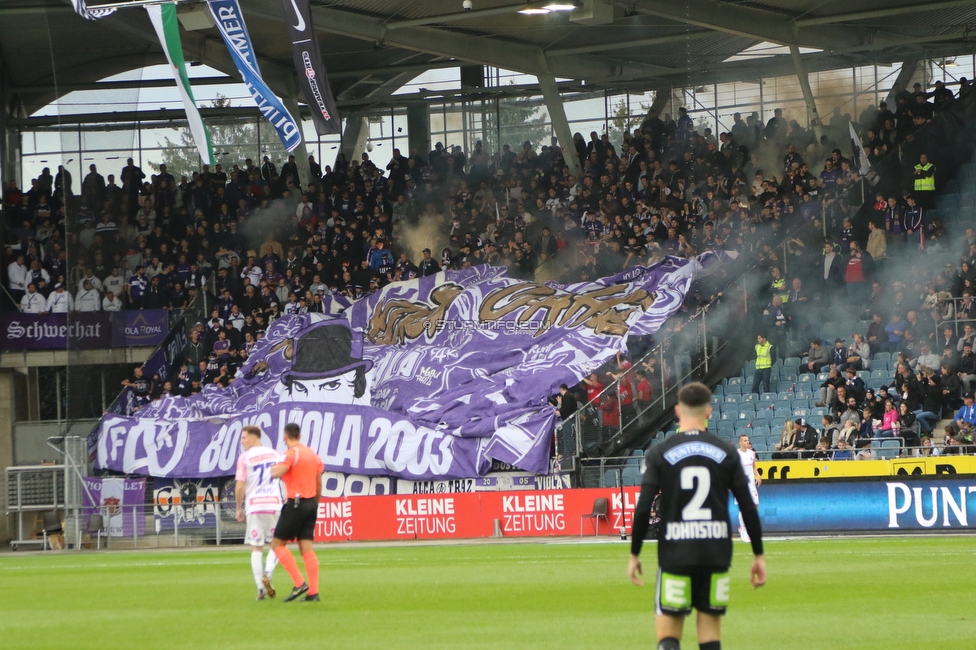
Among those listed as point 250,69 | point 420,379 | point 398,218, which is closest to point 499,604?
point 250,69

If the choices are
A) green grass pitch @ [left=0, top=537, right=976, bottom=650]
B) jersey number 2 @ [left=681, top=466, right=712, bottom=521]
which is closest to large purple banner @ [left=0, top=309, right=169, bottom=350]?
green grass pitch @ [left=0, top=537, right=976, bottom=650]

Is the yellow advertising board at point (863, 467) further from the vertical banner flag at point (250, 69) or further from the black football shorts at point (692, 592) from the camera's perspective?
the black football shorts at point (692, 592)

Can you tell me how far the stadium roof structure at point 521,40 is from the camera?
35531mm

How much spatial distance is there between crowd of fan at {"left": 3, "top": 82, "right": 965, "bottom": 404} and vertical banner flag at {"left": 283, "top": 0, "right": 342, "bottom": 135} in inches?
387

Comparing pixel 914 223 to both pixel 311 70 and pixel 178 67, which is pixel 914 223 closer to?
pixel 311 70

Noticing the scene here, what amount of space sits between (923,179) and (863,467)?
10.1 meters

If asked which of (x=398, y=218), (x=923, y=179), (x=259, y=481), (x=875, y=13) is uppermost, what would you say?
(x=875, y=13)

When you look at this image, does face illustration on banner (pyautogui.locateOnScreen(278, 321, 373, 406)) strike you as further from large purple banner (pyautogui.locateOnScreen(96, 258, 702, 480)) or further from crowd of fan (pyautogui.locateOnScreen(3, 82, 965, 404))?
crowd of fan (pyautogui.locateOnScreen(3, 82, 965, 404))

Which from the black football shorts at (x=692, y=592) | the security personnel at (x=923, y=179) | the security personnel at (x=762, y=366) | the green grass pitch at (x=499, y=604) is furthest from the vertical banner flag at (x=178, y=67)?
the black football shorts at (x=692, y=592)

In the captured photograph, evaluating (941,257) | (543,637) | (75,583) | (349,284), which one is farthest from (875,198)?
(543,637)

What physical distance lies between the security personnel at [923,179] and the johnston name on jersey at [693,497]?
2648cm

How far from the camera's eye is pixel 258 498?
1477 centimetres

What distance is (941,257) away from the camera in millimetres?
30812

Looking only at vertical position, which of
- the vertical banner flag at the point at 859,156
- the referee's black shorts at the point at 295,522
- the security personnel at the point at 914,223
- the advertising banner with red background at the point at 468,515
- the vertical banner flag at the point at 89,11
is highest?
the vertical banner flag at the point at 89,11
